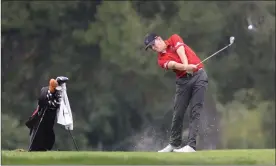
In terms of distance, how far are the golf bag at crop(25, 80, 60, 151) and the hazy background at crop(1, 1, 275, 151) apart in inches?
606

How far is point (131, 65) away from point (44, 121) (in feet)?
56.7

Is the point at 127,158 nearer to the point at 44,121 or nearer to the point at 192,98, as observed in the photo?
the point at 192,98

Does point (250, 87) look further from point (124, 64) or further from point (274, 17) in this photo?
point (124, 64)

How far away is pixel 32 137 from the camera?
858cm

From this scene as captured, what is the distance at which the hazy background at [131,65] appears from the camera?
25.5 metres

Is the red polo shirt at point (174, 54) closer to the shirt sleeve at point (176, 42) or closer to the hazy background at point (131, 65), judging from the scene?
the shirt sleeve at point (176, 42)

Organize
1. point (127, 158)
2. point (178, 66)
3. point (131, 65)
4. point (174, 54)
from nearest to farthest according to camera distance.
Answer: point (127, 158), point (178, 66), point (174, 54), point (131, 65)

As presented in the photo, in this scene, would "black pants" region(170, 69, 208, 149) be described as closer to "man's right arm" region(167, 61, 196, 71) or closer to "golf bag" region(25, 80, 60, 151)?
"man's right arm" region(167, 61, 196, 71)

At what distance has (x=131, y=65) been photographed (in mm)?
25734

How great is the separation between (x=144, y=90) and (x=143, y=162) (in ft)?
63.3

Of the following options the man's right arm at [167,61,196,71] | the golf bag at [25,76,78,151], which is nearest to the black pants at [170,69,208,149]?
the man's right arm at [167,61,196,71]

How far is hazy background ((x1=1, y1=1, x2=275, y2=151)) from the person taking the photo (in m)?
25.5

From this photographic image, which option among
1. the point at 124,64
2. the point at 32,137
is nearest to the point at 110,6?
the point at 124,64

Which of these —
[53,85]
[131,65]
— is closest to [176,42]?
[53,85]
